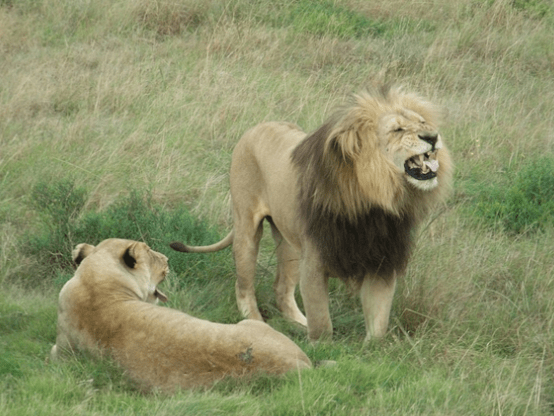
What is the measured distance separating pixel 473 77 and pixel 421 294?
15.1 ft

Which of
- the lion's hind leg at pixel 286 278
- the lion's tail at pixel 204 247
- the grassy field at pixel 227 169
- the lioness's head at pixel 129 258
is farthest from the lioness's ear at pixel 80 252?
the lion's hind leg at pixel 286 278

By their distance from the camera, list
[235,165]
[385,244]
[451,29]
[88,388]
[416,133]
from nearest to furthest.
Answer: [88,388] < [416,133] < [385,244] < [235,165] < [451,29]

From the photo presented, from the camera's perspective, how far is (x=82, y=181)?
23.1 ft

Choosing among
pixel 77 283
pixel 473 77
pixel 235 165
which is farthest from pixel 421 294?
pixel 473 77

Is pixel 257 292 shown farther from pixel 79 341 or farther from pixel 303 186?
pixel 79 341

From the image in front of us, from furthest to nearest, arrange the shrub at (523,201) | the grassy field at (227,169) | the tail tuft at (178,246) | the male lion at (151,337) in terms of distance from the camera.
→ the shrub at (523,201), the tail tuft at (178,246), the grassy field at (227,169), the male lion at (151,337)

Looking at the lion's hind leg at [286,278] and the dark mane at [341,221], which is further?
the lion's hind leg at [286,278]

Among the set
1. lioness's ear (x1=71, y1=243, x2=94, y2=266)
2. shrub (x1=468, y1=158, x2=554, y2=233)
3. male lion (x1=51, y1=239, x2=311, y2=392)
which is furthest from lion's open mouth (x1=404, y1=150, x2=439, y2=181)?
shrub (x1=468, y1=158, x2=554, y2=233)

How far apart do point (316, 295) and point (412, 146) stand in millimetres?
981

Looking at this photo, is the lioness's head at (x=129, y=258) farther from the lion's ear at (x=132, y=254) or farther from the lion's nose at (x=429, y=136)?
the lion's nose at (x=429, y=136)

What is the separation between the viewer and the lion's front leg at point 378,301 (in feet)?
16.0

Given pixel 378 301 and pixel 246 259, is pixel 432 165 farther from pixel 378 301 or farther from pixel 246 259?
pixel 246 259

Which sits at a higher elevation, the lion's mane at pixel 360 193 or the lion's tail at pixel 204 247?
the lion's mane at pixel 360 193

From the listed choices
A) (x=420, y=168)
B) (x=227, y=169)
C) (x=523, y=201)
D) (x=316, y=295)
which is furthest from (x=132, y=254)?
(x=523, y=201)
